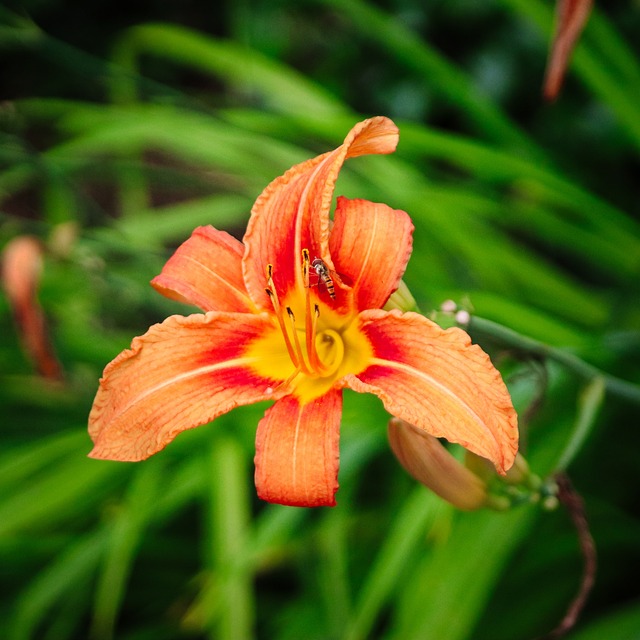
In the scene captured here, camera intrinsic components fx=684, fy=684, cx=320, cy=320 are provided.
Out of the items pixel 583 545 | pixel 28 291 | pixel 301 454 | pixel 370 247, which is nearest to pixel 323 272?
pixel 370 247

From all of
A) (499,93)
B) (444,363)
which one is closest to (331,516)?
(444,363)

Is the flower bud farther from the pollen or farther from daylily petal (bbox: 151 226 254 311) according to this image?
daylily petal (bbox: 151 226 254 311)

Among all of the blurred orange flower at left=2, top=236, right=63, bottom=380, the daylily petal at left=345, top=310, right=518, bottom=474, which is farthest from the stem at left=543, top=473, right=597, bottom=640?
the blurred orange flower at left=2, top=236, right=63, bottom=380

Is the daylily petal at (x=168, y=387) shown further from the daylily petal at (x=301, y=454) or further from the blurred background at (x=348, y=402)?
the blurred background at (x=348, y=402)

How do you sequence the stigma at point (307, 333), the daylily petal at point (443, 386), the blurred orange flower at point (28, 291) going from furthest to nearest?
1. the blurred orange flower at point (28, 291)
2. the stigma at point (307, 333)
3. the daylily petal at point (443, 386)

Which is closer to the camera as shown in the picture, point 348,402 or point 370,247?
point 370,247

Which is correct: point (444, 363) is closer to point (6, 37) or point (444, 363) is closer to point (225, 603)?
point (225, 603)

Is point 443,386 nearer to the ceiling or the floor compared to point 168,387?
nearer to the ceiling

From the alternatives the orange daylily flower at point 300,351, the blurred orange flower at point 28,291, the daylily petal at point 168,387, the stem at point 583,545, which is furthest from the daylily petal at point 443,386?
the blurred orange flower at point 28,291

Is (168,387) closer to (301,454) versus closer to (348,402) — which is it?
(301,454)
